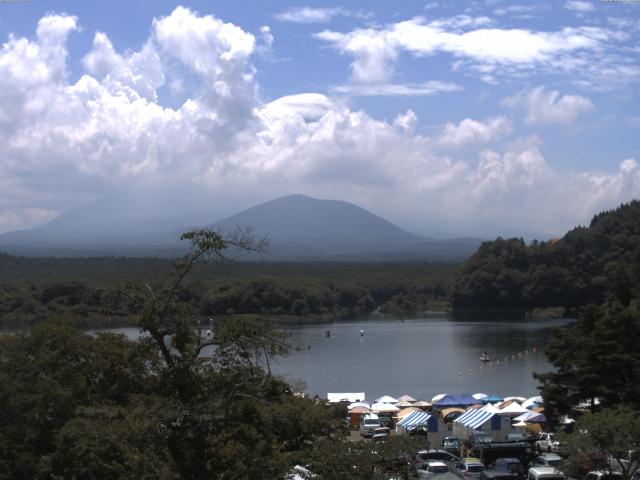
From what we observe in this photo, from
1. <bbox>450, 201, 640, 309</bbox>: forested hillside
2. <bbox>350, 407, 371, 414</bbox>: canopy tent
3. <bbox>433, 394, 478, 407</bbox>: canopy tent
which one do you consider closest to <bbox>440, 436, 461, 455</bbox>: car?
<bbox>350, 407, 371, 414</bbox>: canopy tent

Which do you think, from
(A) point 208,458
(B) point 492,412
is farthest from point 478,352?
(A) point 208,458

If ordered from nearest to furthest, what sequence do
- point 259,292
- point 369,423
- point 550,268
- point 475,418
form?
1. point 475,418
2. point 369,423
3. point 259,292
4. point 550,268

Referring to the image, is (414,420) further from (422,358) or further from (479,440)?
(422,358)

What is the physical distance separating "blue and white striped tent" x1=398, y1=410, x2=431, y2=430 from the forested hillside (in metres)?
39.4

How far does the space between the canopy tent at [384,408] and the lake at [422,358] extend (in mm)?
2274

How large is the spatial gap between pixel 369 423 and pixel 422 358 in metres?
17.0

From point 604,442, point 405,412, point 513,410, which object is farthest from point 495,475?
point 405,412

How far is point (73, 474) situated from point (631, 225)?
57766mm

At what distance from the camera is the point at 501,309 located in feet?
195

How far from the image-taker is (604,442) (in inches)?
383

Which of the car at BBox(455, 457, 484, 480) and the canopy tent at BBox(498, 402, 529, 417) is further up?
the car at BBox(455, 457, 484, 480)

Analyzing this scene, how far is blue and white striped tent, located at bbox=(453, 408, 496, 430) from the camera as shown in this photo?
1698 centimetres

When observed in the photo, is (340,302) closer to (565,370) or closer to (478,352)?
(478,352)

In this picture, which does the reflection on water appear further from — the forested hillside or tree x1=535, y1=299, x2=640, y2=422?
the forested hillside
